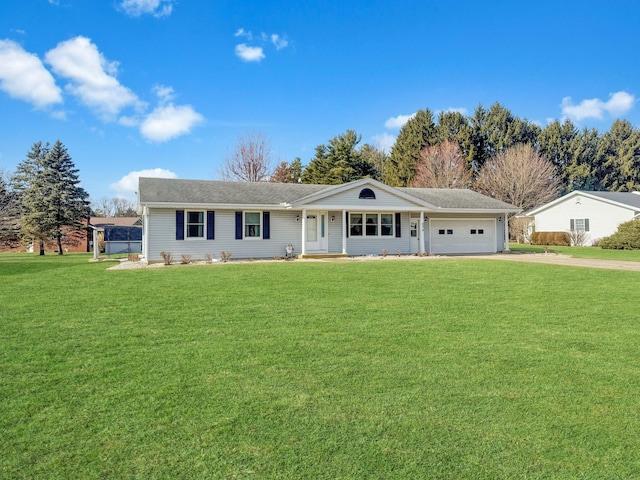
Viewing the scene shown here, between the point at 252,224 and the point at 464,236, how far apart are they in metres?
12.8

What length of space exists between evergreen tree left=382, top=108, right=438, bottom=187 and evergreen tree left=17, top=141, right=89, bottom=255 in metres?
31.2

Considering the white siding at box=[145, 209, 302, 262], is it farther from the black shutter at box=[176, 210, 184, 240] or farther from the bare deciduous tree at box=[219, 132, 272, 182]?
the bare deciduous tree at box=[219, 132, 272, 182]

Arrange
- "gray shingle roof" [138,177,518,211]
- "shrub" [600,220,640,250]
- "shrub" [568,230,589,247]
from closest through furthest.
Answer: "gray shingle roof" [138,177,518,211] → "shrub" [600,220,640,250] → "shrub" [568,230,589,247]

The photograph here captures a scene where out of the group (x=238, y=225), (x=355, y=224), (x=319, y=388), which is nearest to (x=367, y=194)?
(x=355, y=224)

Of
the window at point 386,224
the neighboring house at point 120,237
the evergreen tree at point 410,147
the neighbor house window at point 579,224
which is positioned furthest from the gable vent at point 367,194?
the evergreen tree at point 410,147

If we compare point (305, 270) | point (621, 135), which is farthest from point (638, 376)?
point (621, 135)

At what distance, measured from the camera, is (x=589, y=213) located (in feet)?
113

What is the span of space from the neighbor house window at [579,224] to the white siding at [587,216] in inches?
9.2

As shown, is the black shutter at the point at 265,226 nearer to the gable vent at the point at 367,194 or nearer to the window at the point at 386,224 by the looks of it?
the gable vent at the point at 367,194

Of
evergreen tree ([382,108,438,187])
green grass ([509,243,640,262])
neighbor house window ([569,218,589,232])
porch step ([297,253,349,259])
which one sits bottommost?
green grass ([509,243,640,262])

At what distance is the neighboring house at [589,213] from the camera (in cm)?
3238

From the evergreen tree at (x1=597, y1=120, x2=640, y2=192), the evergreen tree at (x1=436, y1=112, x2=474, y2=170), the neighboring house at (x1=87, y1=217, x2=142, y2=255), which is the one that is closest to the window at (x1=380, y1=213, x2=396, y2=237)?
the neighboring house at (x1=87, y1=217, x2=142, y2=255)

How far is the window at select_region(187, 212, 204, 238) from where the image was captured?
65.4 ft

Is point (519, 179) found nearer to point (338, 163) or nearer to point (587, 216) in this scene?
point (587, 216)
